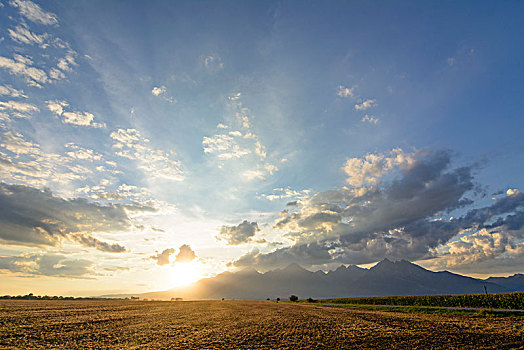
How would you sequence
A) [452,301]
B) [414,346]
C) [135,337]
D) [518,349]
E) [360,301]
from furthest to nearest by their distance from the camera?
[360,301], [452,301], [135,337], [414,346], [518,349]

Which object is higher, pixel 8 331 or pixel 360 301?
pixel 8 331

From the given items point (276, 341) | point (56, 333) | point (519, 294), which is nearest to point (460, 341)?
point (276, 341)

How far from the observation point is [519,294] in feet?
171

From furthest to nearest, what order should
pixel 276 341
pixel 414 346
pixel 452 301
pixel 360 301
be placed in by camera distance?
1. pixel 360 301
2. pixel 452 301
3. pixel 276 341
4. pixel 414 346

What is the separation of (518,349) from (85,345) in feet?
103

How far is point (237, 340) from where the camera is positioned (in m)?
22.7

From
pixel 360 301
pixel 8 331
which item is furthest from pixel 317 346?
pixel 360 301

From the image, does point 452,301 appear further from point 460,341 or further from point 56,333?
point 56,333

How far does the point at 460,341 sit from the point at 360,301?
307ft

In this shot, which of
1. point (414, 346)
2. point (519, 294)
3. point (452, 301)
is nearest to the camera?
point (414, 346)

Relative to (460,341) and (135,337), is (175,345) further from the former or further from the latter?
(460,341)

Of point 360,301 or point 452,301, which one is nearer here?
point 452,301

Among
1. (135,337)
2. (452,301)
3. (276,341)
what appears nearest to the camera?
(276,341)

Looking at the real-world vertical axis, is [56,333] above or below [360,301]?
above
